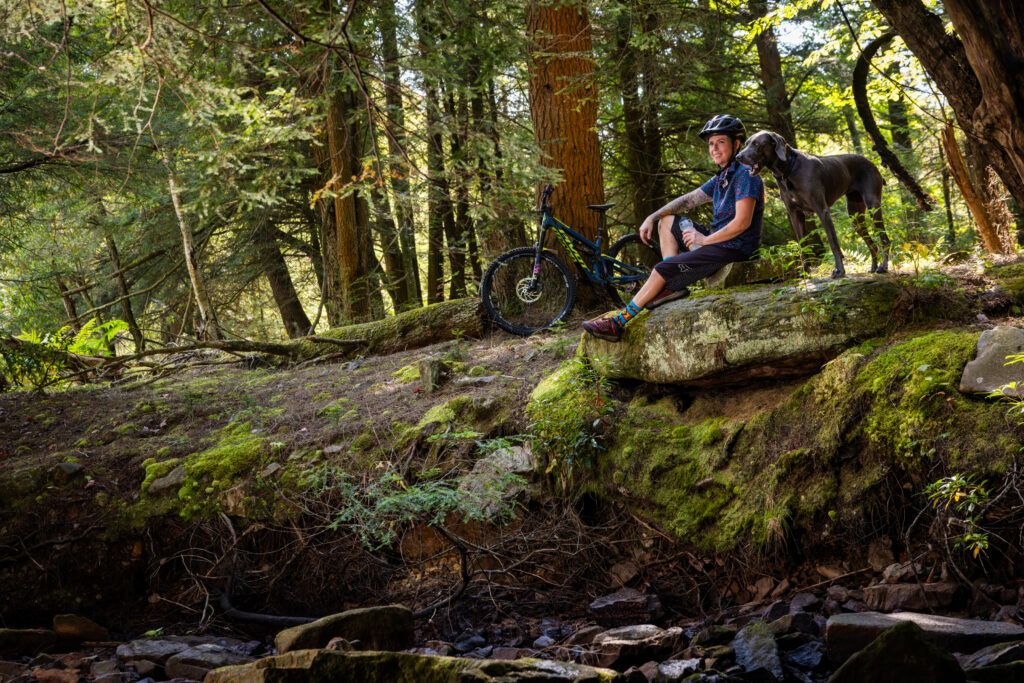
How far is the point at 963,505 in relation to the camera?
3152mm

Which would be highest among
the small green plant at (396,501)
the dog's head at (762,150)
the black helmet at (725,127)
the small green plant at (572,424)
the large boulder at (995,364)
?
the black helmet at (725,127)

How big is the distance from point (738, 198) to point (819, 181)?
0.56 m

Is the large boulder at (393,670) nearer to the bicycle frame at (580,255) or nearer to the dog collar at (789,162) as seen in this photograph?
the dog collar at (789,162)

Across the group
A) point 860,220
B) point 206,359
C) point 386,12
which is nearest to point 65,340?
point 206,359

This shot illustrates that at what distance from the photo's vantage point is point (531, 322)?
7.86m

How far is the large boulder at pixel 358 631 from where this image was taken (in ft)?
11.8

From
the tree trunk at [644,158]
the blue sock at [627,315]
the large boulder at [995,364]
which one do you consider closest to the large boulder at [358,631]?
the blue sock at [627,315]

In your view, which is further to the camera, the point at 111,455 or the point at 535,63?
the point at 535,63

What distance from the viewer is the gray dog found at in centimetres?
462

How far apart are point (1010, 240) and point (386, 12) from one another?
6.97 metres

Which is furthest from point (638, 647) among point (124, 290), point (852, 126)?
point (852, 126)

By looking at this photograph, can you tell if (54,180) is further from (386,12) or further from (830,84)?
(830,84)

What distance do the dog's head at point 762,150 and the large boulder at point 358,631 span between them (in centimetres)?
384

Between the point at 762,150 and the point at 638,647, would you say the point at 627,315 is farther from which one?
the point at 638,647
